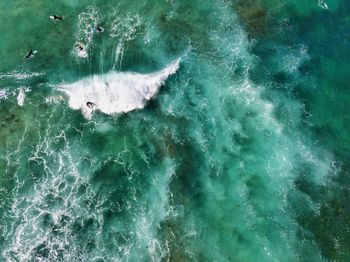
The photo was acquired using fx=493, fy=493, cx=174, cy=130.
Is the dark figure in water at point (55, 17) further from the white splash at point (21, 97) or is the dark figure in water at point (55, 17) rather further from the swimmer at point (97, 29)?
the white splash at point (21, 97)

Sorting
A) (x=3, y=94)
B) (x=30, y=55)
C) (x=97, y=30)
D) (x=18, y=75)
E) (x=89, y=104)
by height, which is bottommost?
(x=3, y=94)

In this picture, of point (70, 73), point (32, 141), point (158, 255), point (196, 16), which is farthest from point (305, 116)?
point (32, 141)

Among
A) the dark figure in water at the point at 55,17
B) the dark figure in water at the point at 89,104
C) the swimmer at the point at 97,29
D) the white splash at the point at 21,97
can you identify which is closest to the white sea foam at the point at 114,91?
the dark figure in water at the point at 89,104

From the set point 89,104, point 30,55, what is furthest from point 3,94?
point 89,104

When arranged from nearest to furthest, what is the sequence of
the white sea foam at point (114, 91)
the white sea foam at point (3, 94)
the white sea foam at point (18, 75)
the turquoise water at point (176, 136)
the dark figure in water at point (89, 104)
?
the turquoise water at point (176, 136), the white sea foam at point (3, 94), the dark figure in water at point (89, 104), the white sea foam at point (114, 91), the white sea foam at point (18, 75)

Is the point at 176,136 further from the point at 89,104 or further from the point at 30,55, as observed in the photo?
the point at 30,55
